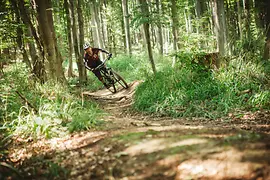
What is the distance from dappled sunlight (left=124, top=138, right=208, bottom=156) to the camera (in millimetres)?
3346

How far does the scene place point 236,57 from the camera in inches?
311

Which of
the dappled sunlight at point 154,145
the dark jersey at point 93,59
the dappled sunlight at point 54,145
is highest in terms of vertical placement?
the dark jersey at point 93,59

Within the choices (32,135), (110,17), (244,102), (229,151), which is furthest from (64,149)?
(110,17)

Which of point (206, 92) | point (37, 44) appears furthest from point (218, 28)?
point (37, 44)

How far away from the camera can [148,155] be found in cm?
321

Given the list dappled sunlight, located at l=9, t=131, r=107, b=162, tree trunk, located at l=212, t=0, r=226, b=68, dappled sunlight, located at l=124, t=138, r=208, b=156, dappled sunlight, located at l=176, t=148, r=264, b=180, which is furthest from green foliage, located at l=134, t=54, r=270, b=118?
dappled sunlight, located at l=176, t=148, r=264, b=180

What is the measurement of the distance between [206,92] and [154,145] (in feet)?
13.6

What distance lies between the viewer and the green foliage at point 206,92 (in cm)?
640

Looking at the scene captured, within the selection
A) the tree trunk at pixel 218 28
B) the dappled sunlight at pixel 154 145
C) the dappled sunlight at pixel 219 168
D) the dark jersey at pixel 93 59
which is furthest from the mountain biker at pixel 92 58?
the dappled sunlight at pixel 219 168

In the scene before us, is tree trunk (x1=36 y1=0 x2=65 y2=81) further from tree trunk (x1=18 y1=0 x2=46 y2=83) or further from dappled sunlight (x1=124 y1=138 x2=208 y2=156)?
dappled sunlight (x1=124 y1=138 x2=208 y2=156)

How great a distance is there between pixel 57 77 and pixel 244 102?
5882mm

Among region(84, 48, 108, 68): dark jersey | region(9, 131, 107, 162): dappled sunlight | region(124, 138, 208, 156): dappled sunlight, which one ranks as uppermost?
region(84, 48, 108, 68): dark jersey

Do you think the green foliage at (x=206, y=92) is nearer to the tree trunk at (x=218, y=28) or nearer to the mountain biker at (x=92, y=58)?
the tree trunk at (x=218, y=28)

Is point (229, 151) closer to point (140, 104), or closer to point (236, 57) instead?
point (140, 104)
